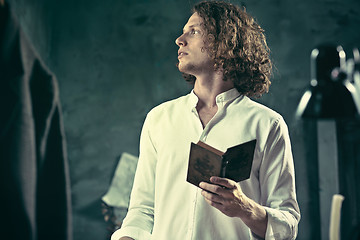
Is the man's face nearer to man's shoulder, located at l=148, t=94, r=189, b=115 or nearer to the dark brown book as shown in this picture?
man's shoulder, located at l=148, t=94, r=189, b=115

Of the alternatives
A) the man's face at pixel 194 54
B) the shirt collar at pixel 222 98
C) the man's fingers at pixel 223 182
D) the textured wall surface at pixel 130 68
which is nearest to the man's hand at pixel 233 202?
the man's fingers at pixel 223 182

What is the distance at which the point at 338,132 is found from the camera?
4.22 meters

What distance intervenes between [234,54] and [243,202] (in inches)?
28.0

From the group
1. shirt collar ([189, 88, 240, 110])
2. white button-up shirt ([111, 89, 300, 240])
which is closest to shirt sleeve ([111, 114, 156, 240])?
white button-up shirt ([111, 89, 300, 240])

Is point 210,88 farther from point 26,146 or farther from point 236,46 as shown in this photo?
point 26,146

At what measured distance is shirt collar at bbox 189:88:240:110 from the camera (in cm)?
169

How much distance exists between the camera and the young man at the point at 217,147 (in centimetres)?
146

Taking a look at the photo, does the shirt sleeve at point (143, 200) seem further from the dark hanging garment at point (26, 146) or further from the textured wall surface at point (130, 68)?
the textured wall surface at point (130, 68)

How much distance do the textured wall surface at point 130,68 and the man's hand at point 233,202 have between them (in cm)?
291

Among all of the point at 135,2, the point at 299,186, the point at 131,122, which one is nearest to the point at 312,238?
the point at 299,186

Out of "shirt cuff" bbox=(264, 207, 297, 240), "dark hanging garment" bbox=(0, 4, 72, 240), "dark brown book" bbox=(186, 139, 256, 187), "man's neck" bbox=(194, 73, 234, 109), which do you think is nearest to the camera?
"dark hanging garment" bbox=(0, 4, 72, 240)

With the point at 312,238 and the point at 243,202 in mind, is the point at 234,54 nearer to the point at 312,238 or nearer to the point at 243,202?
the point at 243,202

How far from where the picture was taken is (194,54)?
1.70 m

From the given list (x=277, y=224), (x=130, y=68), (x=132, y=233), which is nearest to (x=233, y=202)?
(x=277, y=224)
